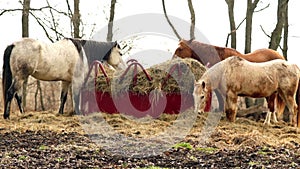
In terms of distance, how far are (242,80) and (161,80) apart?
1580 millimetres

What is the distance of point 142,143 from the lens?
6.99 metres

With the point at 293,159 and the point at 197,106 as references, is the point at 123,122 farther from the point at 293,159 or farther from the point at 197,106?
the point at 293,159

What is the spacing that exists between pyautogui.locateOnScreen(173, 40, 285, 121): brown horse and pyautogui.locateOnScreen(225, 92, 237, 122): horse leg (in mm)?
1925

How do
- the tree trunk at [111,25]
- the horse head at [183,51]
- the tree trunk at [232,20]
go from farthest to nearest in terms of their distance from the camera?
the tree trunk at [111,25] < the tree trunk at [232,20] < the horse head at [183,51]

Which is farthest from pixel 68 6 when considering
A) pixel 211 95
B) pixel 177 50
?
pixel 211 95

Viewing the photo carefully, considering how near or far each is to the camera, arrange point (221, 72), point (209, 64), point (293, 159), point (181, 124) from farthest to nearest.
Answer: point (209, 64), point (221, 72), point (181, 124), point (293, 159)

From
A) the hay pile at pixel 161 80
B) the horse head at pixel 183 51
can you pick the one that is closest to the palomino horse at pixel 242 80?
the hay pile at pixel 161 80

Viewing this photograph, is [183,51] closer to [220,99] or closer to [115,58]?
[115,58]

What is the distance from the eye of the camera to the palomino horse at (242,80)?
951 centimetres

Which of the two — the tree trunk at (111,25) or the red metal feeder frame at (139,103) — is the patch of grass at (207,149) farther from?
the tree trunk at (111,25)

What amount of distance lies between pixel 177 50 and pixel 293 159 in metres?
6.06

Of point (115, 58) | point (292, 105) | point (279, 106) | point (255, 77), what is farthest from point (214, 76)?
point (115, 58)

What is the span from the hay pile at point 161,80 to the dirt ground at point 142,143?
2.14 feet

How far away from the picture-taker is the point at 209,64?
1156 cm
